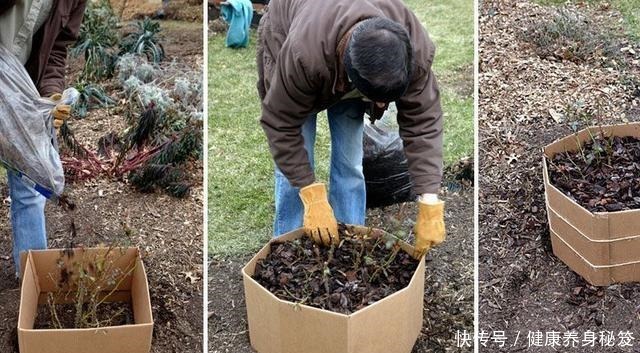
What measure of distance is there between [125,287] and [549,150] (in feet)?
5.25

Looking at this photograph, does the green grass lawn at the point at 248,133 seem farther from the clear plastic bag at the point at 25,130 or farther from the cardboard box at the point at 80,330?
the clear plastic bag at the point at 25,130

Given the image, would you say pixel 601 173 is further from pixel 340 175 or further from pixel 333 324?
pixel 333 324

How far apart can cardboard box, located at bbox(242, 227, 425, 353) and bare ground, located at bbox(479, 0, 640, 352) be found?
49 centimetres

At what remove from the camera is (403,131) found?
2396mm

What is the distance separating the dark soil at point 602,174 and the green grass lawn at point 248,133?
64 cm

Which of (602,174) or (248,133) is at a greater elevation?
(602,174)

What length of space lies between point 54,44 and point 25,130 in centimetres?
34

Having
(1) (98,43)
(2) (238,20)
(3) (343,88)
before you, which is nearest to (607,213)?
(3) (343,88)

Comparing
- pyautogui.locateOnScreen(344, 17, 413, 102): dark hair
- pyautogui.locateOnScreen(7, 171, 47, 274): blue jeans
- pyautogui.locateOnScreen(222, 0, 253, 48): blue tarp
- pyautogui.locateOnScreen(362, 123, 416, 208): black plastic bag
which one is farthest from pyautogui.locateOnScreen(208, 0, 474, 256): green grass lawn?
pyautogui.locateOnScreen(344, 17, 413, 102): dark hair

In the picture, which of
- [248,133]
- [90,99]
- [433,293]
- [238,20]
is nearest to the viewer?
[433,293]

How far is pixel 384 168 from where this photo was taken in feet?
10.7

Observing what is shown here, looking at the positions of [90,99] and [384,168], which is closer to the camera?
[384,168]

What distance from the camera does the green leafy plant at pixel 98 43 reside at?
13.4 ft

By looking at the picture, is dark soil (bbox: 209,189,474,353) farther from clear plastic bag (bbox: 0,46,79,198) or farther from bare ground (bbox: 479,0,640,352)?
clear plastic bag (bbox: 0,46,79,198)
